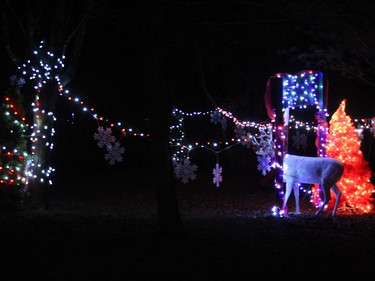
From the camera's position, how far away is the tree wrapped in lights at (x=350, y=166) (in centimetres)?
1403

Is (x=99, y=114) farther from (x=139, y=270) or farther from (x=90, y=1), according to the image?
(x=139, y=270)

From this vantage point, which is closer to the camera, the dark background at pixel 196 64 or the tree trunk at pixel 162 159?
the tree trunk at pixel 162 159

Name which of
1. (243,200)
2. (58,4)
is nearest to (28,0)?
(58,4)

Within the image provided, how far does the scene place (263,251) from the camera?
7.78m

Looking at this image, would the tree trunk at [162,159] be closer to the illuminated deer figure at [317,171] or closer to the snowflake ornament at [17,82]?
the illuminated deer figure at [317,171]

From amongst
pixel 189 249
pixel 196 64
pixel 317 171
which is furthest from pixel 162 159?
pixel 196 64

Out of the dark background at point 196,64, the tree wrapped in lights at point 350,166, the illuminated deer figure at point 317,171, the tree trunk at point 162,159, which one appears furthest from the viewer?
the dark background at point 196,64

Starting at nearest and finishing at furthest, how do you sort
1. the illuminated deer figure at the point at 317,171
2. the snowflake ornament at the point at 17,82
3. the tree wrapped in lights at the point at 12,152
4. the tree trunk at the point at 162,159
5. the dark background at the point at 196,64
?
the tree trunk at the point at 162,159 < the illuminated deer figure at the point at 317,171 < the tree wrapped in lights at the point at 12,152 < the snowflake ornament at the point at 17,82 < the dark background at the point at 196,64

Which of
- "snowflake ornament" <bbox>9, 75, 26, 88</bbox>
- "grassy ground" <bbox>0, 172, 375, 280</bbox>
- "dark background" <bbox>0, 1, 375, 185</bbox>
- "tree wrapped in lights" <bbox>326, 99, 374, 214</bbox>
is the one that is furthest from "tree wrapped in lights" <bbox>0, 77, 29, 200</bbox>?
"tree wrapped in lights" <bbox>326, 99, 374, 214</bbox>

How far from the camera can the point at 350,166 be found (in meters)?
14.1

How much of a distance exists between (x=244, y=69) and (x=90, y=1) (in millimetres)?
12429

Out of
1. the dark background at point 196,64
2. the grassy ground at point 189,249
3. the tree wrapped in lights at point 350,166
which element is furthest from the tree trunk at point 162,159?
the tree wrapped in lights at point 350,166

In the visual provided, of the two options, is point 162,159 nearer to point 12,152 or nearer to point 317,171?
point 317,171

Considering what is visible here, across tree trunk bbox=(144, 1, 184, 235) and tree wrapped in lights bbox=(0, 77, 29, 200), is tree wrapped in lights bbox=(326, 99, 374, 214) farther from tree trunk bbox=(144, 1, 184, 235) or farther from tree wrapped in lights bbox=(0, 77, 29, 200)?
tree wrapped in lights bbox=(0, 77, 29, 200)
